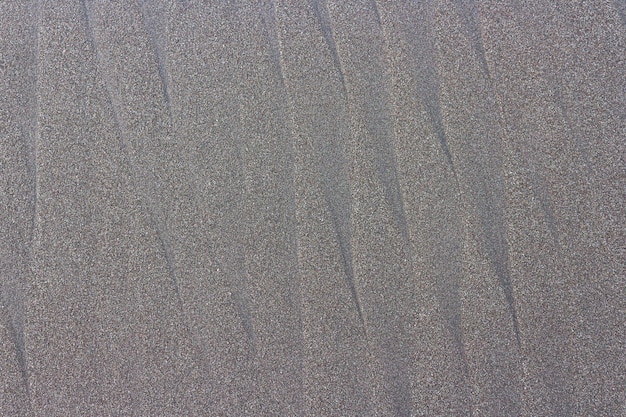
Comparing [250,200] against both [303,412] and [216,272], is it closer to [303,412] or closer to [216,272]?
[216,272]

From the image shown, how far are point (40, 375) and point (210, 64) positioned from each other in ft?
2.44

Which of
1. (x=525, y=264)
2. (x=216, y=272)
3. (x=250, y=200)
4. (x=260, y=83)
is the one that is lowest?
(x=525, y=264)

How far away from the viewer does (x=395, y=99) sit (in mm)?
994

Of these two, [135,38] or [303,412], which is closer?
[303,412]

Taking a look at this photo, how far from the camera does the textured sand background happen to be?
3.03 ft

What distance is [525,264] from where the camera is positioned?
0.94 meters

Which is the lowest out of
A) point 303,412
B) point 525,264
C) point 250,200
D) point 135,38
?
point 303,412

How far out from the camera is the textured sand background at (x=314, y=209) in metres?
0.92

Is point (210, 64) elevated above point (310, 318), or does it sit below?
above

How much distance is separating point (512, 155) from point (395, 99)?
0.27 metres

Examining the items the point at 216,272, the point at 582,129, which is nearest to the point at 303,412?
the point at 216,272

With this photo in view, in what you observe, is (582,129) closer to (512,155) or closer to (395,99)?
(512,155)

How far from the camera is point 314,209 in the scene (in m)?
0.96

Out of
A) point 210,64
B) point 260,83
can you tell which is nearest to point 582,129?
point 260,83
